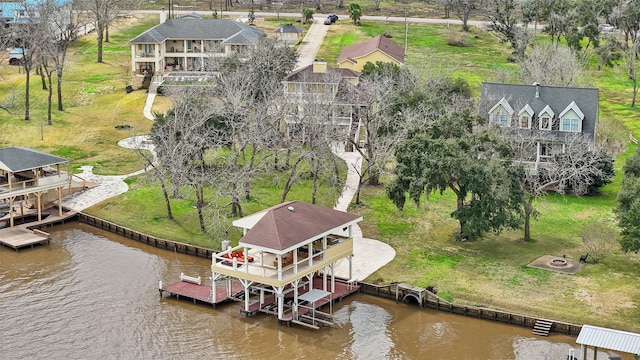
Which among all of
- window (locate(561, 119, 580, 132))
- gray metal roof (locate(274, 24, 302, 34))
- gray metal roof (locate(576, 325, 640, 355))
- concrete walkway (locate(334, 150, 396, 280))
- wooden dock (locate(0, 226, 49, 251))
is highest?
gray metal roof (locate(274, 24, 302, 34))

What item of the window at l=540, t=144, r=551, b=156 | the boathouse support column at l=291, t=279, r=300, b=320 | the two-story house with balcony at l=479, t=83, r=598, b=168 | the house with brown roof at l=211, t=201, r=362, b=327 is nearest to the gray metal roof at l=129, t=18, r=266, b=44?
the two-story house with balcony at l=479, t=83, r=598, b=168

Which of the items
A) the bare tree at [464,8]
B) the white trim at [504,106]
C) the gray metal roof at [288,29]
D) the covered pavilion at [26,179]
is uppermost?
the bare tree at [464,8]

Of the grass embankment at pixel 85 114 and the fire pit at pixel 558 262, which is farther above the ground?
the grass embankment at pixel 85 114

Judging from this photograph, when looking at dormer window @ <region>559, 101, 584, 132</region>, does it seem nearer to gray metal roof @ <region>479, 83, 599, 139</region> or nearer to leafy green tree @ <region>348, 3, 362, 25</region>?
gray metal roof @ <region>479, 83, 599, 139</region>

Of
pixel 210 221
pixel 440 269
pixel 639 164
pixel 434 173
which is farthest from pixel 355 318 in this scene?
pixel 639 164

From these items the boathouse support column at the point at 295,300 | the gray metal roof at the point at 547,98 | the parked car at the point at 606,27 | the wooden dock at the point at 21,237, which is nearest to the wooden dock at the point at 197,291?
the boathouse support column at the point at 295,300

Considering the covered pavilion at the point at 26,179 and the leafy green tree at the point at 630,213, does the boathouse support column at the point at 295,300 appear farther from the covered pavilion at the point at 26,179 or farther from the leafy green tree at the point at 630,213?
the covered pavilion at the point at 26,179

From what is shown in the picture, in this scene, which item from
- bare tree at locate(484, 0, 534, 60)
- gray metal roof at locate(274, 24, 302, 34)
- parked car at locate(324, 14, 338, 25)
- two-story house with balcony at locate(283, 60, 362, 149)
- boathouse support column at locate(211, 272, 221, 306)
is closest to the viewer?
boathouse support column at locate(211, 272, 221, 306)

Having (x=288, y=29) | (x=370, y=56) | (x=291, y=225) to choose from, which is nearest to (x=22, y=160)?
(x=291, y=225)
